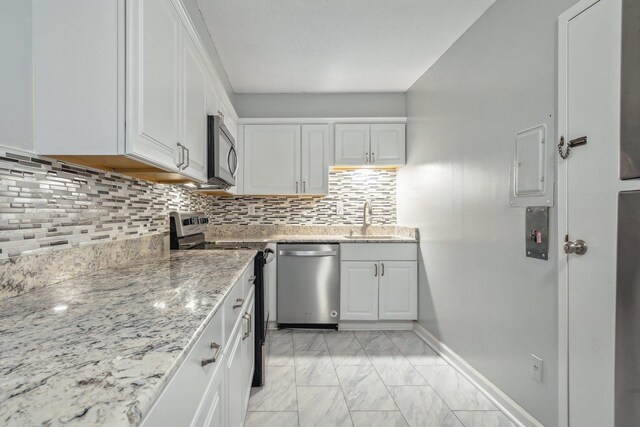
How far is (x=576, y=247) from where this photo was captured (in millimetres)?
1370

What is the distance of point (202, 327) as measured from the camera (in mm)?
723

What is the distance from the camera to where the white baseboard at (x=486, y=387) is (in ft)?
5.52

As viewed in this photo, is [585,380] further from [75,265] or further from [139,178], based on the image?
[139,178]

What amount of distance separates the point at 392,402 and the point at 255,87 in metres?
3.01

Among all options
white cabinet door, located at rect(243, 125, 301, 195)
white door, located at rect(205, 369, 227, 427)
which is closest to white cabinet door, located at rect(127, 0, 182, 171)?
white door, located at rect(205, 369, 227, 427)

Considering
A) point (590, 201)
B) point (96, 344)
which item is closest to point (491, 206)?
point (590, 201)

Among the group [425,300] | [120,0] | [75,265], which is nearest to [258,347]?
[75,265]

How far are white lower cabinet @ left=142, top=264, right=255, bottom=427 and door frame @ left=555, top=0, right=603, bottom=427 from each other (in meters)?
1.43

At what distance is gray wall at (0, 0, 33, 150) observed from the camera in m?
0.91

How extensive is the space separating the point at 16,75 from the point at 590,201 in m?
2.06

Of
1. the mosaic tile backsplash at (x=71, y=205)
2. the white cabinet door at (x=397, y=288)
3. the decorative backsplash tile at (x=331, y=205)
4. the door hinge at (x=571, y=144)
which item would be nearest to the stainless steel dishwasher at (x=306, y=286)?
the white cabinet door at (x=397, y=288)

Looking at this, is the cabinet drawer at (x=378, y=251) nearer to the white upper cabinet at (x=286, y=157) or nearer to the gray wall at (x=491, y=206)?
the gray wall at (x=491, y=206)

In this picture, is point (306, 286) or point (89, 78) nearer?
point (89, 78)

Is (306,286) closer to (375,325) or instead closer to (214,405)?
(375,325)
